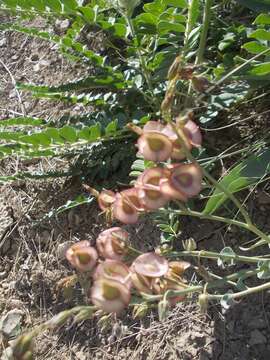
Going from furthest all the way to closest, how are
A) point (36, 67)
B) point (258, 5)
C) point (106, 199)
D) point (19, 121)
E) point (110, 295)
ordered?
point (36, 67) → point (19, 121) → point (258, 5) → point (106, 199) → point (110, 295)

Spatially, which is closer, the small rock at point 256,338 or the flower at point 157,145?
the flower at point 157,145

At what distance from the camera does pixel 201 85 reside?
0.95 meters

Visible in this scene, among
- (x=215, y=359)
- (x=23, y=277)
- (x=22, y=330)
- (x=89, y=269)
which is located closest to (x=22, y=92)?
(x=23, y=277)

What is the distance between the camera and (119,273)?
90 cm

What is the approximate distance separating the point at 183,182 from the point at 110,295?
18cm

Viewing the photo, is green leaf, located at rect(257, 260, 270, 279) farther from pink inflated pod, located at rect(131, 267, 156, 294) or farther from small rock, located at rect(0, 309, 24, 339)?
small rock, located at rect(0, 309, 24, 339)

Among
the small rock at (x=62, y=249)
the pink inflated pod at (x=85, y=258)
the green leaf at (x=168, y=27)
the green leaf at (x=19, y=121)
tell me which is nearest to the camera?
the pink inflated pod at (x=85, y=258)

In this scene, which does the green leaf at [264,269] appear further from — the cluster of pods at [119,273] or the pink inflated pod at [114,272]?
the pink inflated pod at [114,272]

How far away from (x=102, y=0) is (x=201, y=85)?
96 centimetres

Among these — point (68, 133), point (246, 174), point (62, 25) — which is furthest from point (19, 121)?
point (62, 25)

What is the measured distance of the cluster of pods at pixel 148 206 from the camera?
86cm

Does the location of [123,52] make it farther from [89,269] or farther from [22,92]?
[89,269]

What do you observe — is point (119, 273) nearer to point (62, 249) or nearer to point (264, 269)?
point (264, 269)

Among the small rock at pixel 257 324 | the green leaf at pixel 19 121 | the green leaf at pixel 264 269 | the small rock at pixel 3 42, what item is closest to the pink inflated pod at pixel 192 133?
the green leaf at pixel 264 269
